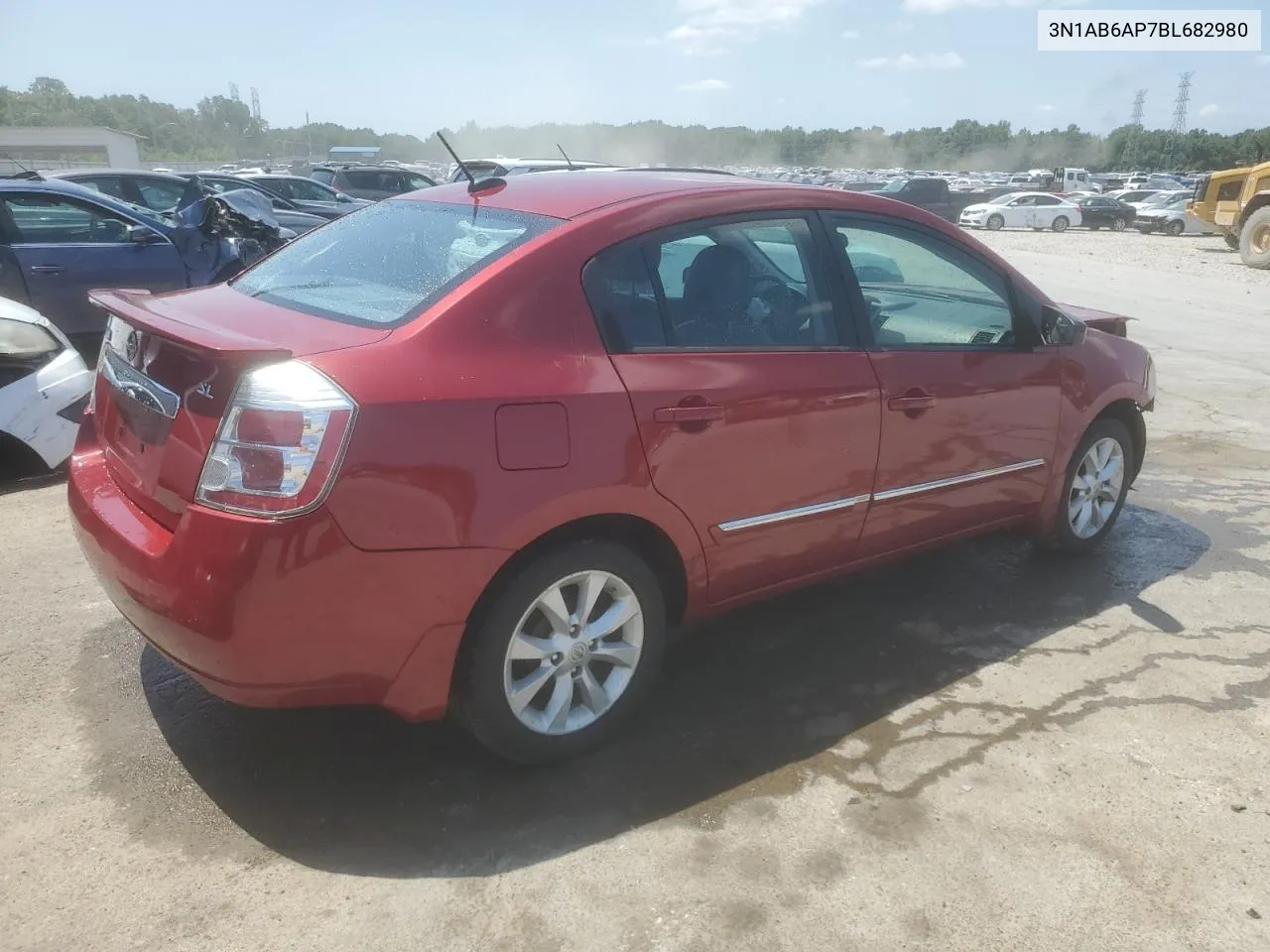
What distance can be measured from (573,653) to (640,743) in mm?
429

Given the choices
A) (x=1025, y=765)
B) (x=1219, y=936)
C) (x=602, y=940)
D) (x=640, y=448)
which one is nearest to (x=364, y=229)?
(x=640, y=448)

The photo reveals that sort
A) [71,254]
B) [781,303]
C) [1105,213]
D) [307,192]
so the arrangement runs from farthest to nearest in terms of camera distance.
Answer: [1105,213] → [307,192] → [71,254] → [781,303]

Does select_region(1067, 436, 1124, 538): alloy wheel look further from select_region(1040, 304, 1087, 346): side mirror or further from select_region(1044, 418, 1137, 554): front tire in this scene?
select_region(1040, 304, 1087, 346): side mirror

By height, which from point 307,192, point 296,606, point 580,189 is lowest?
point 296,606

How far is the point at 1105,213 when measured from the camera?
34.2 m

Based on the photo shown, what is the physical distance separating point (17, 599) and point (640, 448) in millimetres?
2741

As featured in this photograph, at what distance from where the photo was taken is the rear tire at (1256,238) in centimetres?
1989

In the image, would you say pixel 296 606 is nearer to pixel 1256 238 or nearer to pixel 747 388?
pixel 747 388

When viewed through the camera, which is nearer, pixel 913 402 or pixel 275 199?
pixel 913 402

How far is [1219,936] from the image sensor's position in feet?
7.64

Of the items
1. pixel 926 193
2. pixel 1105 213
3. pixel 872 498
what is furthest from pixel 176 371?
pixel 1105 213

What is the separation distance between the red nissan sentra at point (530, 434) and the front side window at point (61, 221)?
5.24 meters

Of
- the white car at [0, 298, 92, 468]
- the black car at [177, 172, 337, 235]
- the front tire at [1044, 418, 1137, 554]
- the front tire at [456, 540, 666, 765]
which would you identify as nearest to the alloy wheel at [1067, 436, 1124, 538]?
the front tire at [1044, 418, 1137, 554]

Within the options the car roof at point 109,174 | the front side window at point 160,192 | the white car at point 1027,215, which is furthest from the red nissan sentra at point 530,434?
the white car at point 1027,215
